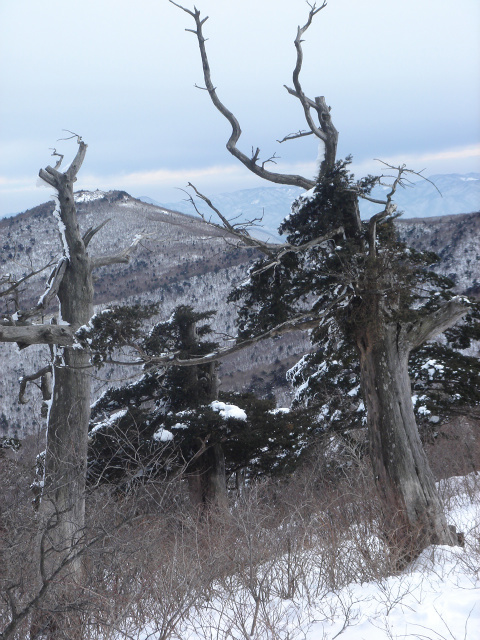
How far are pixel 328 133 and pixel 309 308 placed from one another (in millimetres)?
2569

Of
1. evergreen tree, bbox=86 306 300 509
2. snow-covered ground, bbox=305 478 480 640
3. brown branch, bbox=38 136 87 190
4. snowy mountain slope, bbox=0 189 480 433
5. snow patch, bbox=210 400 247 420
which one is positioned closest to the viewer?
snow-covered ground, bbox=305 478 480 640

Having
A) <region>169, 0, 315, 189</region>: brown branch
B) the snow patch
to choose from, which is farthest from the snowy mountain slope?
<region>169, 0, 315, 189</region>: brown branch

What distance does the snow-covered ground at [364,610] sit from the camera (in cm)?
479

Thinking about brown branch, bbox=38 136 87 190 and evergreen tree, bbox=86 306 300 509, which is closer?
brown branch, bbox=38 136 87 190

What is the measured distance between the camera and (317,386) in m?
18.7

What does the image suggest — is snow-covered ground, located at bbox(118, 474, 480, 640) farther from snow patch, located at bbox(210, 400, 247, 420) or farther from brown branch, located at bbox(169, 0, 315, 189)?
snow patch, located at bbox(210, 400, 247, 420)

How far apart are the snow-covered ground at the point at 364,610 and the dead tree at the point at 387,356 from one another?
0.79 m

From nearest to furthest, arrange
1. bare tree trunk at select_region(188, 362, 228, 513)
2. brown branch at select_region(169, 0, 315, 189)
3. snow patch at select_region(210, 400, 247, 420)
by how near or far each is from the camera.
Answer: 1. brown branch at select_region(169, 0, 315, 189)
2. snow patch at select_region(210, 400, 247, 420)
3. bare tree trunk at select_region(188, 362, 228, 513)

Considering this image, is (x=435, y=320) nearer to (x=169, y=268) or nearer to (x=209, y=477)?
(x=209, y=477)

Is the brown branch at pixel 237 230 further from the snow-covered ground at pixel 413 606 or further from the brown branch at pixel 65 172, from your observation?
the brown branch at pixel 65 172

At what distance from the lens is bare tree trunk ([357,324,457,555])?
720 cm

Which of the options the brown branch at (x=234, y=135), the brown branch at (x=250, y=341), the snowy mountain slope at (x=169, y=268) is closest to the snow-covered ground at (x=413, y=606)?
the brown branch at (x=250, y=341)

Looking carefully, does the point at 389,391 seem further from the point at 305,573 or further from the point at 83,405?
the point at 83,405

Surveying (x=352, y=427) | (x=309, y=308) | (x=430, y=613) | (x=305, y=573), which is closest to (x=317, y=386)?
(x=352, y=427)
